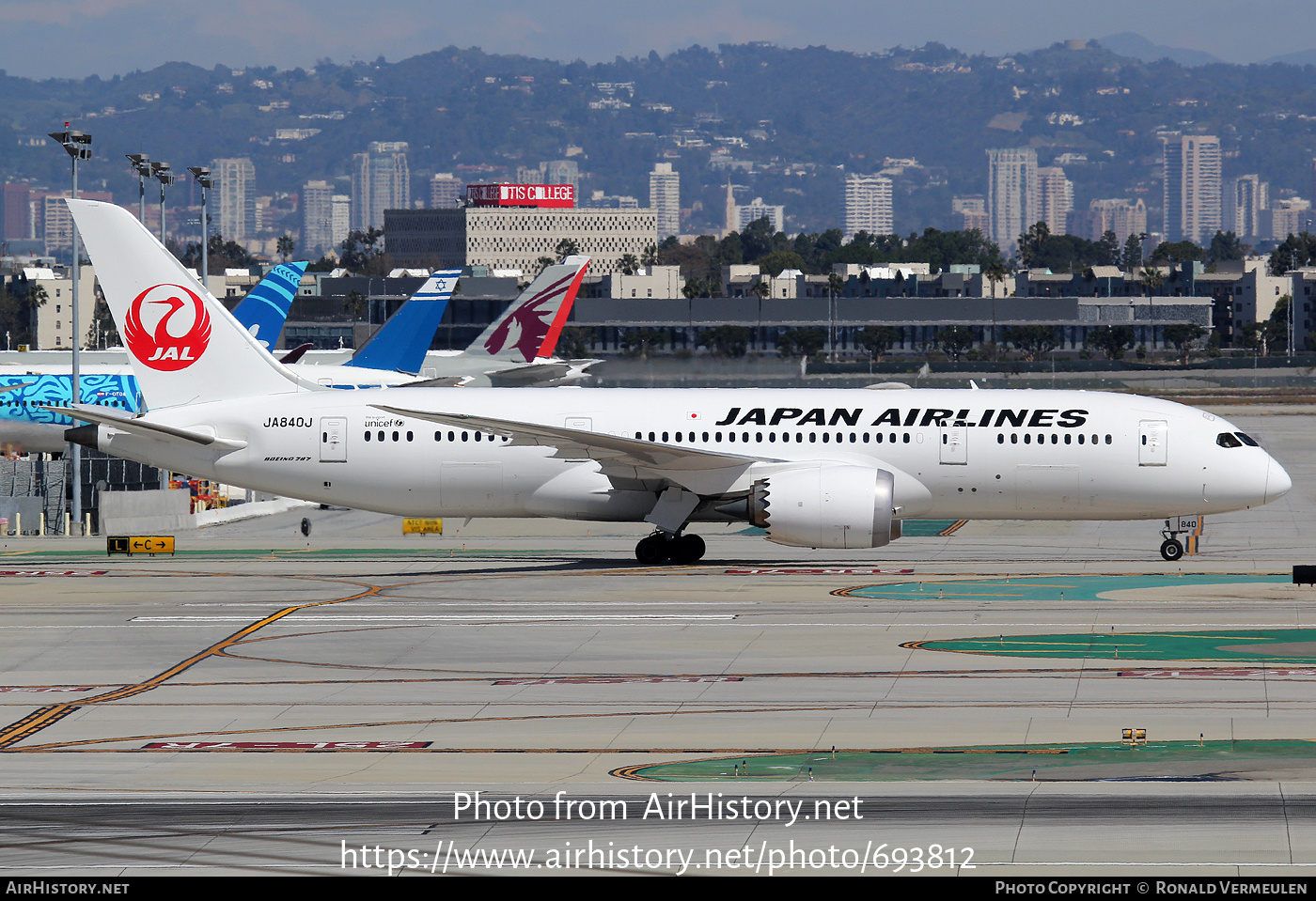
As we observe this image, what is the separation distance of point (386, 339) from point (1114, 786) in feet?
161

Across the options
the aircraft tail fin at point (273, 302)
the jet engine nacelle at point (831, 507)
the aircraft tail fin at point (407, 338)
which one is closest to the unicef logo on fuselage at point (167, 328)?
the jet engine nacelle at point (831, 507)

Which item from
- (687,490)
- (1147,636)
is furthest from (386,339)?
(1147,636)

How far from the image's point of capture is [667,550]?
135ft

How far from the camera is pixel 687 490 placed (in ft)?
131

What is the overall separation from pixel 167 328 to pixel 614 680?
20904mm

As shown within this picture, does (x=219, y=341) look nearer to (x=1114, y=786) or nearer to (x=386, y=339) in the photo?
(x=386, y=339)

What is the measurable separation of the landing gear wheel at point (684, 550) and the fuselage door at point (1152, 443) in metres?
11.4

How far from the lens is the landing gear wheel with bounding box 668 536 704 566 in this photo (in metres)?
41.2

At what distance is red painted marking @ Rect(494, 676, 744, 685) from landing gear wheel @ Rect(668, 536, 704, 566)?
15003 mm

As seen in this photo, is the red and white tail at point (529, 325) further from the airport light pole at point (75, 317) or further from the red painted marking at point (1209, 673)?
the red painted marking at point (1209, 673)

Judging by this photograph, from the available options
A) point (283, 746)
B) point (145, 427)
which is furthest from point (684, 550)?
point (283, 746)

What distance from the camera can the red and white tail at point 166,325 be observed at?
1610 inches

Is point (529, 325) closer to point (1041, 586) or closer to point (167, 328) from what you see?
point (167, 328)
